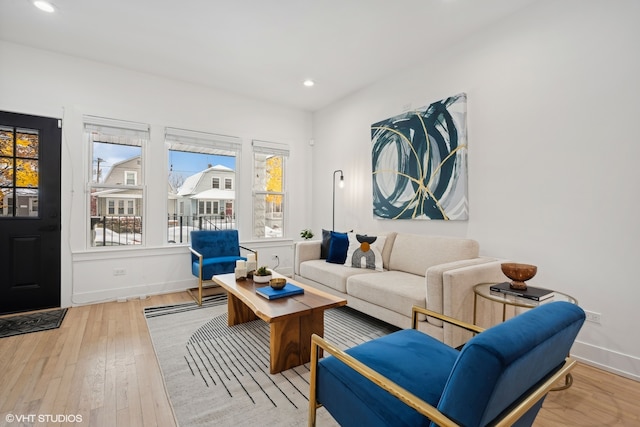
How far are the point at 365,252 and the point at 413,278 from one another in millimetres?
633

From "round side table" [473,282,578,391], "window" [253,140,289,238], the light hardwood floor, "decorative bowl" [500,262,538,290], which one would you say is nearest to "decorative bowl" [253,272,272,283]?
the light hardwood floor

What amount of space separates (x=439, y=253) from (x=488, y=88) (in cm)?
169

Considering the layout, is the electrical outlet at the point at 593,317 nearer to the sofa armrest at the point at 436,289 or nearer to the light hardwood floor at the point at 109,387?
the light hardwood floor at the point at 109,387

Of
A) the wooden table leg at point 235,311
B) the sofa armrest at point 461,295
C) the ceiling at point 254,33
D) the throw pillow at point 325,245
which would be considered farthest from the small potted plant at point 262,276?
the ceiling at point 254,33

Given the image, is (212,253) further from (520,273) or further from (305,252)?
(520,273)

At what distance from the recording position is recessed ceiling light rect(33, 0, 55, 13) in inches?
103

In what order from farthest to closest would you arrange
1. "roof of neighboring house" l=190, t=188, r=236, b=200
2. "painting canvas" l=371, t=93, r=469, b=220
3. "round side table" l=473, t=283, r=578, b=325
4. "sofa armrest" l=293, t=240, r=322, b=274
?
"roof of neighboring house" l=190, t=188, r=236, b=200
"sofa armrest" l=293, t=240, r=322, b=274
"painting canvas" l=371, t=93, r=469, b=220
"round side table" l=473, t=283, r=578, b=325

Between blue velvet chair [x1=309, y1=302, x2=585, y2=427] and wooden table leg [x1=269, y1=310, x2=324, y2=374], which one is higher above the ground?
blue velvet chair [x1=309, y1=302, x2=585, y2=427]

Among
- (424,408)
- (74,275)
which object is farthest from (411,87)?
(74,275)

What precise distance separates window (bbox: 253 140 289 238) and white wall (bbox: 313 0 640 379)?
2721 mm

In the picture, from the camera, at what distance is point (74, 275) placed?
356cm

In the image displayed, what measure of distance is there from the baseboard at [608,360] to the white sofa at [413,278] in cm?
75

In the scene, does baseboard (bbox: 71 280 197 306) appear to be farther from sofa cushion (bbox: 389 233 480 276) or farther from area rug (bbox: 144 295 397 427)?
sofa cushion (bbox: 389 233 480 276)

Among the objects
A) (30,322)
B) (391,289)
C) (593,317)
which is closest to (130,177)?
(30,322)
